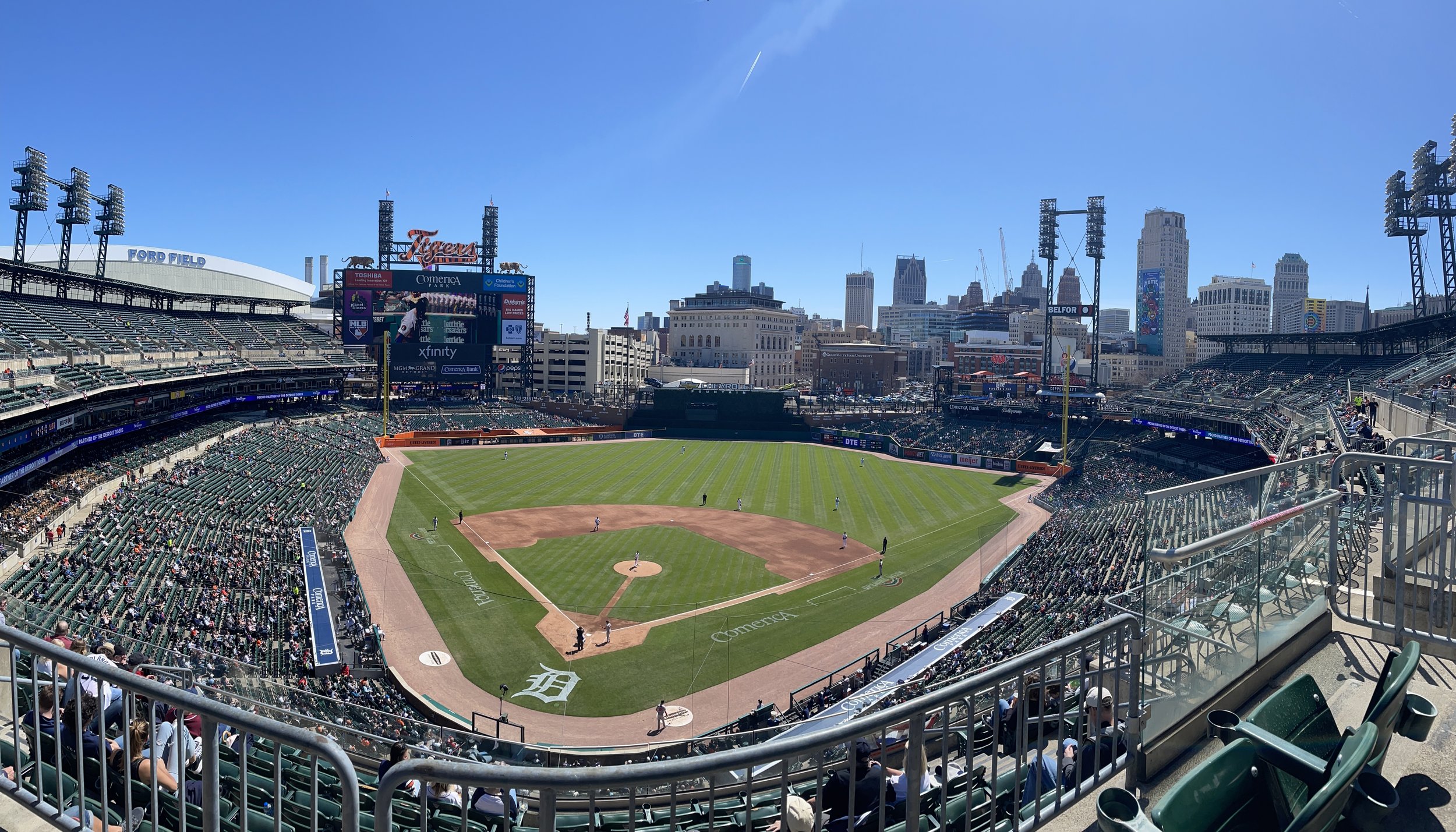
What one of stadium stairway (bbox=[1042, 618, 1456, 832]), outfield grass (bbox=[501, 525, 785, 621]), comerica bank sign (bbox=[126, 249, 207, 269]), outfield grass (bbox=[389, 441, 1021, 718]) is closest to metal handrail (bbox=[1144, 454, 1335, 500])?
stadium stairway (bbox=[1042, 618, 1456, 832])

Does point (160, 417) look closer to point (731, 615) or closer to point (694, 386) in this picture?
point (731, 615)

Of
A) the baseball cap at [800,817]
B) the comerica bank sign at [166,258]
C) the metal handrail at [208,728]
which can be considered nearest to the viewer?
the metal handrail at [208,728]

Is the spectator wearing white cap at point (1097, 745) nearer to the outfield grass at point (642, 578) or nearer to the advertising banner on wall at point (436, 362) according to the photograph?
the outfield grass at point (642, 578)

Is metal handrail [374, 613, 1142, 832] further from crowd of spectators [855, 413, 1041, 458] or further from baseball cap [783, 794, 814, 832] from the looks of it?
crowd of spectators [855, 413, 1041, 458]

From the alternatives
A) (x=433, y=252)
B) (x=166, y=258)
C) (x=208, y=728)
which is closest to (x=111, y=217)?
(x=433, y=252)

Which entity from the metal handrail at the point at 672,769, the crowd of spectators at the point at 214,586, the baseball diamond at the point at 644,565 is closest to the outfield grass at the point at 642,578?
the baseball diamond at the point at 644,565

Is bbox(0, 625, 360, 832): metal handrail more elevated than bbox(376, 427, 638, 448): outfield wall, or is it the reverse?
bbox(0, 625, 360, 832): metal handrail

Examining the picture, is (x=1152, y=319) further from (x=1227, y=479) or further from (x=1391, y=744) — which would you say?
(x=1391, y=744)
